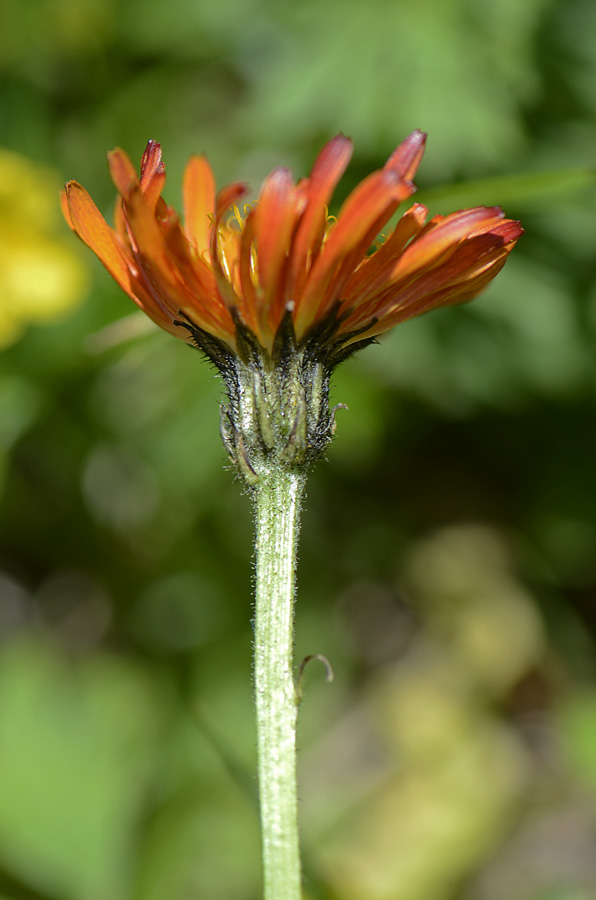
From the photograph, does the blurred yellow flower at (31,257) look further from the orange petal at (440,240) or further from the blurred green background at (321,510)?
the orange petal at (440,240)

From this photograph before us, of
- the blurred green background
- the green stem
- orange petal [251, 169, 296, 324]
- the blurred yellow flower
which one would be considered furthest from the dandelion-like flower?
the blurred yellow flower

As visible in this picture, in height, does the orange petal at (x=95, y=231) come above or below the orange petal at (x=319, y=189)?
above

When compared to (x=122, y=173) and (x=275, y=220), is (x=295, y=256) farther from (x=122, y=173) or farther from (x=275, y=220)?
(x=122, y=173)

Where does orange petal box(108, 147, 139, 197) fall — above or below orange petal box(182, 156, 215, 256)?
below

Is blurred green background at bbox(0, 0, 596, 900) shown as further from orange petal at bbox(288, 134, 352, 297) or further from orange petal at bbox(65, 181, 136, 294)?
orange petal at bbox(288, 134, 352, 297)

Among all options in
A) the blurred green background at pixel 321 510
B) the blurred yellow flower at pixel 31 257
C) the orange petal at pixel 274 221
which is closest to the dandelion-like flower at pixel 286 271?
the orange petal at pixel 274 221
